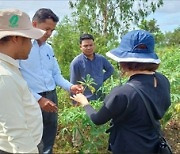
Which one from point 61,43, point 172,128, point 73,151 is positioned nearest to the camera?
point 73,151

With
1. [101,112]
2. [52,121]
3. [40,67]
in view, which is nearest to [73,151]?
[52,121]

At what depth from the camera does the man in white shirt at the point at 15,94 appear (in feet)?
5.41

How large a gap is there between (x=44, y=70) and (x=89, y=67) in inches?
50.8

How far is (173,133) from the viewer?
15.5 ft

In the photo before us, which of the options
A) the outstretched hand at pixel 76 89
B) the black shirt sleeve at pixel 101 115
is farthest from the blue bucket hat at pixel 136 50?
the outstretched hand at pixel 76 89

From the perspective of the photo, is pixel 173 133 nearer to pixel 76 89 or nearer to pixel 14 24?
pixel 76 89

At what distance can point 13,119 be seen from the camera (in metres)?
1.65

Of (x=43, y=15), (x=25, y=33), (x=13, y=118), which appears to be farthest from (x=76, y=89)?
(x=13, y=118)

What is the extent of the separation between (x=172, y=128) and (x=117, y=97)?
313 cm

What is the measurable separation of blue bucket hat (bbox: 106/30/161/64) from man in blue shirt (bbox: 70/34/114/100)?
2036 millimetres

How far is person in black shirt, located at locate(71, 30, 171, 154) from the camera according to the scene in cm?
193

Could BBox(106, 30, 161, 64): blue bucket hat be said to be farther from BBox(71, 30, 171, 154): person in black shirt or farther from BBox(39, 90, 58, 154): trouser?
BBox(39, 90, 58, 154): trouser

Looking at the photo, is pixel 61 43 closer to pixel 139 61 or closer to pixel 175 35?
pixel 139 61

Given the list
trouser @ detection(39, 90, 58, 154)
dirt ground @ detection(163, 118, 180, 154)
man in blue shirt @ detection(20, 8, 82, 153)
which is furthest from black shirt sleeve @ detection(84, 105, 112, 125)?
dirt ground @ detection(163, 118, 180, 154)
